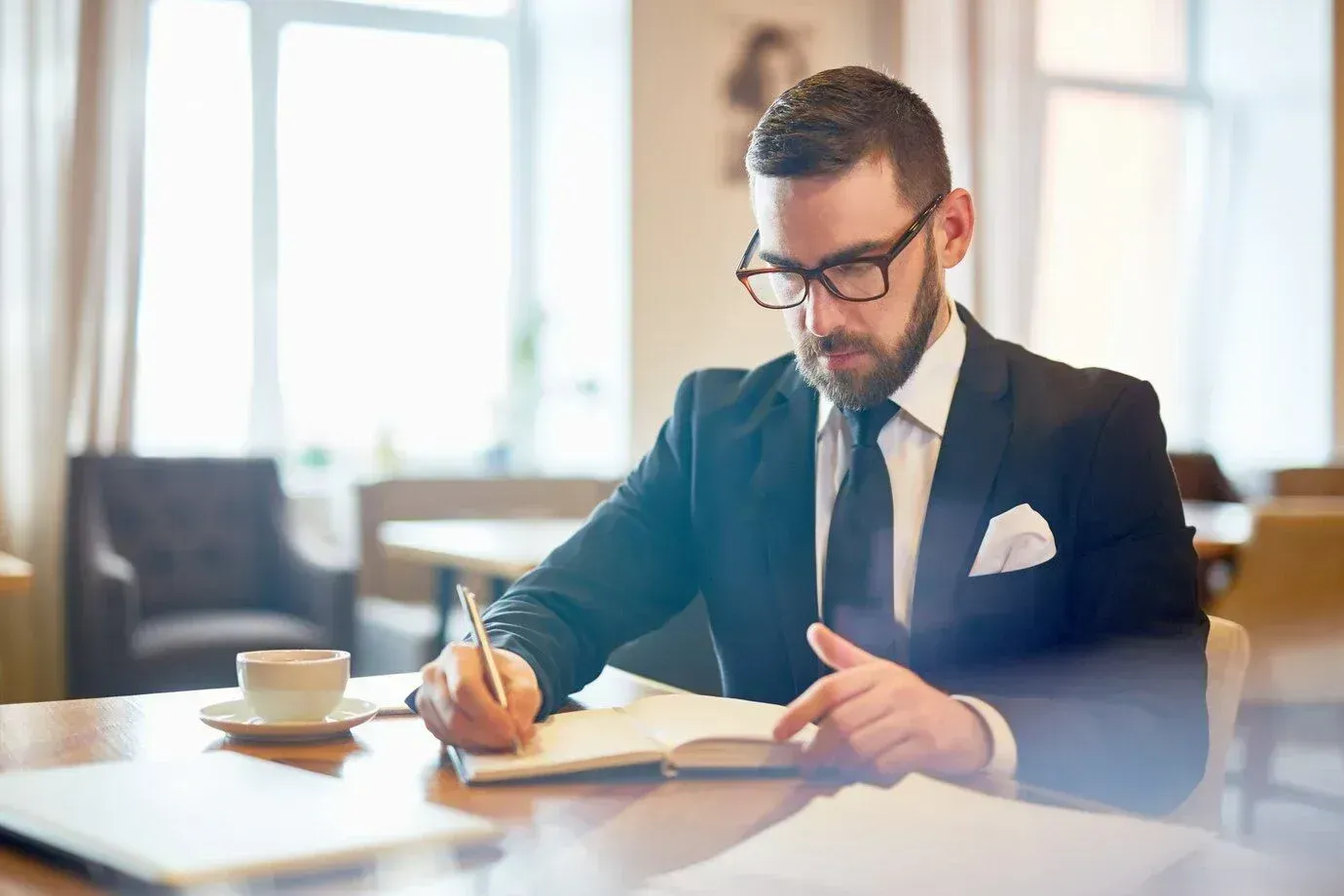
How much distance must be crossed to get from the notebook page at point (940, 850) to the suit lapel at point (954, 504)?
0.45 meters

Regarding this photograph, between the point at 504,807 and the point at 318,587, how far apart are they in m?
3.16

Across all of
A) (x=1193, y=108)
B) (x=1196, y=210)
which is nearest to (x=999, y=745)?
(x=1196, y=210)

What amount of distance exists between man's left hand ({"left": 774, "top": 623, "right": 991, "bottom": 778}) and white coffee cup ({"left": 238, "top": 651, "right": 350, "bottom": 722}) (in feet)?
1.27

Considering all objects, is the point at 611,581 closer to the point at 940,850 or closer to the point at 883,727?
the point at 883,727

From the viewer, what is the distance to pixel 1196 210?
6352 mm

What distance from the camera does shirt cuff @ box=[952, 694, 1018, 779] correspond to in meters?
0.98

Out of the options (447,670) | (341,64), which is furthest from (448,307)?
(447,670)

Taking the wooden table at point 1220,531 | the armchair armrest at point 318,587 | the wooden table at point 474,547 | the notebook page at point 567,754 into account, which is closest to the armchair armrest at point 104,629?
the armchair armrest at point 318,587

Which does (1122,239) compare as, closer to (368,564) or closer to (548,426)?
(548,426)

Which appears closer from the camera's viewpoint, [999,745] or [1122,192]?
[999,745]

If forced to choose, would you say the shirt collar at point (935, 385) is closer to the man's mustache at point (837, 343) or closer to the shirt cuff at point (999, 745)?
the man's mustache at point (837, 343)

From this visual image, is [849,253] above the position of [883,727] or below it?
above

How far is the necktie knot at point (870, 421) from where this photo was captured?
1.35 meters

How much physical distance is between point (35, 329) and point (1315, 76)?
5.32 meters
